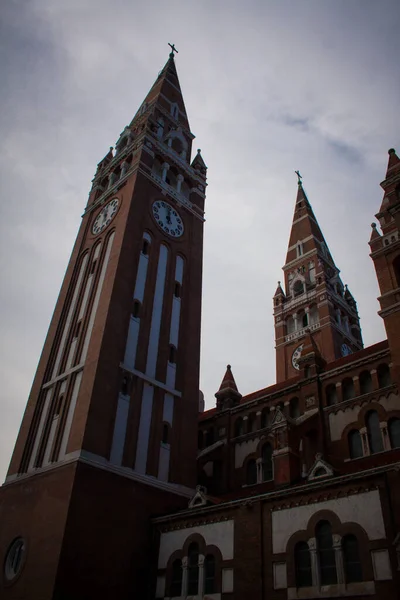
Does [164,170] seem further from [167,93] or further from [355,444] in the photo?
[355,444]

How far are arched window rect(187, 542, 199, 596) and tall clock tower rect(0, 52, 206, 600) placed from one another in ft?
8.04

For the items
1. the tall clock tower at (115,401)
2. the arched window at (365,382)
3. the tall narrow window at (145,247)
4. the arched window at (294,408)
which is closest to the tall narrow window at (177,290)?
the tall clock tower at (115,401)

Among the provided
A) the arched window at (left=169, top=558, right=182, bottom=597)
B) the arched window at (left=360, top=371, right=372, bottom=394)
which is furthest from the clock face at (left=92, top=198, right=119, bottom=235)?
the arched window at (left=169, top=558, right=182, bottom=597)

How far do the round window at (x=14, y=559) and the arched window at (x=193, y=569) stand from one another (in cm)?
720

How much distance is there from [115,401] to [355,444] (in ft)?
39.4

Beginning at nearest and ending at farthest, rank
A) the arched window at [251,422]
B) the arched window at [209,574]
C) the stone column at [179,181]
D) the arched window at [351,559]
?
the arched window at [351,559] → the arched window at [209,574] → the arched window at [251,422] → the stone column at [179,181]

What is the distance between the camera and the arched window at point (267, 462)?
2855 cm

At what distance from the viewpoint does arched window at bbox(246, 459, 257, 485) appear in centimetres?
2912

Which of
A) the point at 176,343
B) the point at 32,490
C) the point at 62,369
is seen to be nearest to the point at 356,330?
the point at 176,343

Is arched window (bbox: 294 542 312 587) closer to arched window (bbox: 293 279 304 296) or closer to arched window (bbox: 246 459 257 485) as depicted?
arched window (bbox: 246 459 257 485)

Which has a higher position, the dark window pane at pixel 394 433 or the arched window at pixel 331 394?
the arched window at pixel 331 394

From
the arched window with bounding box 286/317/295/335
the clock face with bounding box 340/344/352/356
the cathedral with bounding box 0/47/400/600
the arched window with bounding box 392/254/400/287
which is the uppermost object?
the arched window with bounding box 286/317/295/335

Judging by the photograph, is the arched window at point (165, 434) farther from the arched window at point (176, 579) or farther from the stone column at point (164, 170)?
the stone column at point (164, 170)

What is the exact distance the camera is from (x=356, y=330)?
4884 cm
